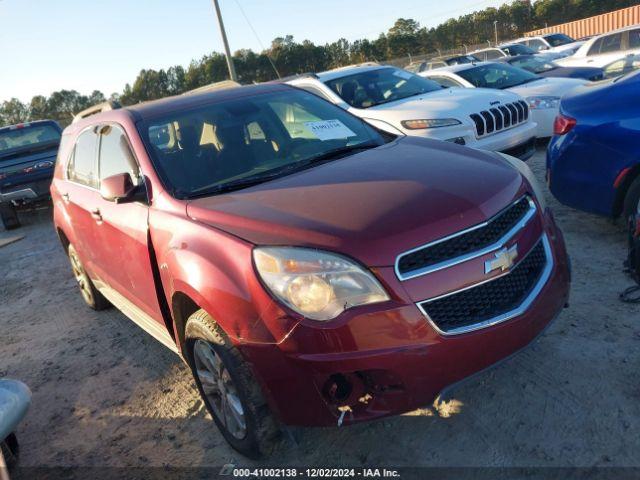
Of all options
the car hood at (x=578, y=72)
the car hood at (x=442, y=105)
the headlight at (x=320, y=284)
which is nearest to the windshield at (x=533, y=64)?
the car hood at (x=578, y=72)

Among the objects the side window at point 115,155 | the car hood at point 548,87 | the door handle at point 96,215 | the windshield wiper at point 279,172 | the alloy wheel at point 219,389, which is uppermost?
the side window at point 115,155

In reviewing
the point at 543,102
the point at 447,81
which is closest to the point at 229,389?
the point at 543,102

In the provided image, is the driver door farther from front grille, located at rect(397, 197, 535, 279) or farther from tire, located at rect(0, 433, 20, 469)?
front grille, located at rect(397, 197, 535, 279)

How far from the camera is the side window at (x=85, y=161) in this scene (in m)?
3.91

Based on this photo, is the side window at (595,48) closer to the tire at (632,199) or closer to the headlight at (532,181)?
the tire at (632,199)

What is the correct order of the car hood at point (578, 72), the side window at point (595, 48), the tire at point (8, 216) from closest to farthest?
the tire at point (8, 216), the car hood at point (578, 72), the side window at point (595, 48)

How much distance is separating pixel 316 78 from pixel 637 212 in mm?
4868

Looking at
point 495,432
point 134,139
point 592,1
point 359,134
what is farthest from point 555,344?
point 592,1

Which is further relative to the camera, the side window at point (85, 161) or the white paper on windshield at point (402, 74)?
the white paper on windshield at point (402, 74)

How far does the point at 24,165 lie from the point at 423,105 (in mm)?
7182

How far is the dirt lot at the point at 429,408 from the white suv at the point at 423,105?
78.7 inches

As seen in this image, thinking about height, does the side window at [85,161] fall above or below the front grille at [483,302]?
above

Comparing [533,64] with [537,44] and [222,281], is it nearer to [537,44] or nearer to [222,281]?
[222,281]

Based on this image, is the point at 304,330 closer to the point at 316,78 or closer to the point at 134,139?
the point at 134,139
